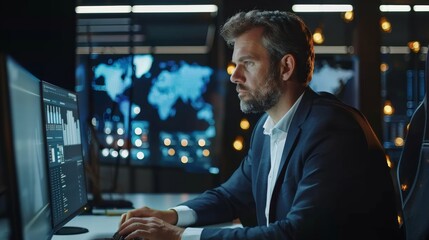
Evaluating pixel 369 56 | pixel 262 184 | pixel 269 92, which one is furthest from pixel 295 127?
pixel 369 56

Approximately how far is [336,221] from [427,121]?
380 millimetres

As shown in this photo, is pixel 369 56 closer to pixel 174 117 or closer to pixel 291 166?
pixel 174 117

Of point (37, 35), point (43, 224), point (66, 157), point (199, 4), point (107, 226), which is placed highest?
point (199, 4)

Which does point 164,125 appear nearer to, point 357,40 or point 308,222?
point 357,40

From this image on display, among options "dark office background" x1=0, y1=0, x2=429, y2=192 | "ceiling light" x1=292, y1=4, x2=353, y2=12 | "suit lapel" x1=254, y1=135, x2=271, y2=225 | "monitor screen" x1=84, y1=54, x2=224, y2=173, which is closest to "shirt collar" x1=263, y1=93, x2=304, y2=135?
"suit lapel" x1=254, y1=135, x2=271, y2=225

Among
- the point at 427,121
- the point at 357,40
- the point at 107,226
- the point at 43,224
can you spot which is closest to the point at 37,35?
the point at 107,226

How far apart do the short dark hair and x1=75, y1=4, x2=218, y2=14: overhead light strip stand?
3860 millimetres

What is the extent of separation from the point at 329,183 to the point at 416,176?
317mm

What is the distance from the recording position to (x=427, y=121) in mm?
1625

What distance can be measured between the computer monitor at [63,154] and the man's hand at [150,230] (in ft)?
0.60

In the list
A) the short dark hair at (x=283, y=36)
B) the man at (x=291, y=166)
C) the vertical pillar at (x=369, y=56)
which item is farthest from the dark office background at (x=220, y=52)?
the short dark hair at (x=283, y=36)

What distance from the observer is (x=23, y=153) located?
1.08 m

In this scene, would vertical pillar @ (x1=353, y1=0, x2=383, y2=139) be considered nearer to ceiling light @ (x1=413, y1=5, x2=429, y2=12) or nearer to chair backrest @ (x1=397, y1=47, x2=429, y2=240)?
ceiling light @ (x1=413, y1=5, x2=429, y2=12)

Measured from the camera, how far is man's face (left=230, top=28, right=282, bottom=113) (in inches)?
74.9
